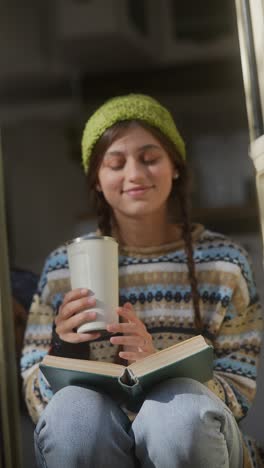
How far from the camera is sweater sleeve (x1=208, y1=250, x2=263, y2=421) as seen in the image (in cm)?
139

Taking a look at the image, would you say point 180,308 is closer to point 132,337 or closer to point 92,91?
point 132,337

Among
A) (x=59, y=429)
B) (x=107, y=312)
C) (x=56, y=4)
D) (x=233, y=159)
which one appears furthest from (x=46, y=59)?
(x=59, y=429)

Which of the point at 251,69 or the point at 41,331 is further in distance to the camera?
the point at 41,331

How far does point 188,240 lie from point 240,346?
261 mm

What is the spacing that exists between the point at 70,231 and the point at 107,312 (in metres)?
0.67

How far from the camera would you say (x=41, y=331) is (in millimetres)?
1532

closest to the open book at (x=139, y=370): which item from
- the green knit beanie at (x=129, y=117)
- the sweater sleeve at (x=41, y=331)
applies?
the sweater sleeve at (x=41, y=331)

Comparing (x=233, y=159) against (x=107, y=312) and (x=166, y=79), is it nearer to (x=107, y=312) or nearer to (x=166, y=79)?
(x=166, y=79)

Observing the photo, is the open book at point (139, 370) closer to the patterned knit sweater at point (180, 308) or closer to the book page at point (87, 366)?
the book page at point (87, 366)

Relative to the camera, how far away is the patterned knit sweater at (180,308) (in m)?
1.44

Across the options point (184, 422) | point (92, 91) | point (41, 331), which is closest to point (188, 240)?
point (41, 331)

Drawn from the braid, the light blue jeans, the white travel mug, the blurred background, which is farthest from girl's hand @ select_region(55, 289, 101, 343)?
the blurred background

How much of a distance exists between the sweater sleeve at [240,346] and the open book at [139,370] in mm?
168

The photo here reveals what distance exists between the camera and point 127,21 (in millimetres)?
1941
